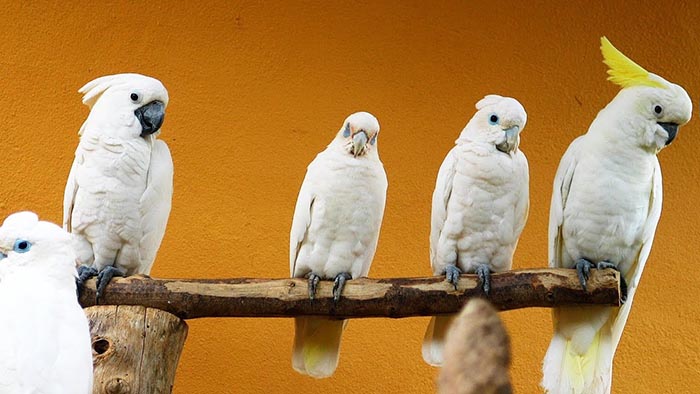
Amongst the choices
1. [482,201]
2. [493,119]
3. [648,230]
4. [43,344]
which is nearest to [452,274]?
[482,201]

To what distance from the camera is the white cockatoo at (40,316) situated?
156 centimetres

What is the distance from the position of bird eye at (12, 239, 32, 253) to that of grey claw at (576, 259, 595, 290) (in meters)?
1.30

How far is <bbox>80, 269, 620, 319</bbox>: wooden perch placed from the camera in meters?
2.10

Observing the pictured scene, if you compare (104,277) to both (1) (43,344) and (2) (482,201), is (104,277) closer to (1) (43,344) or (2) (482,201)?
(1) (43,344)

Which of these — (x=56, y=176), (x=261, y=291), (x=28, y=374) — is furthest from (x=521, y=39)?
(x=28, y=374)

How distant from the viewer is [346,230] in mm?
2270

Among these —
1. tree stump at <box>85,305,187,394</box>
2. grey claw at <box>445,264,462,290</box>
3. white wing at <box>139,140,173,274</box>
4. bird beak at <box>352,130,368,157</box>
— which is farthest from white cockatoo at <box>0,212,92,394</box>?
grey claw at <box>445,264,462,290</box>

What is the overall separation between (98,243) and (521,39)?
1661 millimetres

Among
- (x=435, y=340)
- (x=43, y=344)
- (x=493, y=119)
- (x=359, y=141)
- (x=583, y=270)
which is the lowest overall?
(x=43, y=344)

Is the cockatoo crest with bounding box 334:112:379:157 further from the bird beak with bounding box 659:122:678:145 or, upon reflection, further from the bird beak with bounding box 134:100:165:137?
the bird beak with bounding box 659:122:678:145

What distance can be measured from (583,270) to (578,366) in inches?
11.3

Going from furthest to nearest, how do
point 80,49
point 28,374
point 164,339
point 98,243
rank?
point 80,49 < point 98,243 < point 164,339 < point 28,374

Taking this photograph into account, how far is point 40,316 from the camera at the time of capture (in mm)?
1645

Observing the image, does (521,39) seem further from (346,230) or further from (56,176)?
(56,176)
